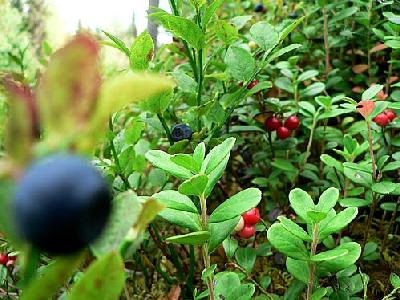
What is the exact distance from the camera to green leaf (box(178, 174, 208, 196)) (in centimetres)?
69

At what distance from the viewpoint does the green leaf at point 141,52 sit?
96cm

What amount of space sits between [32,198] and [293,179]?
1272 mm

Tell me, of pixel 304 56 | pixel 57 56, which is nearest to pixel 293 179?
pixel 304 56

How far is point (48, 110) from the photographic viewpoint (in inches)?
8.9

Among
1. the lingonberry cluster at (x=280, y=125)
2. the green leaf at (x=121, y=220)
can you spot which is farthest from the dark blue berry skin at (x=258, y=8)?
the green leaf at (x=121, y=220)

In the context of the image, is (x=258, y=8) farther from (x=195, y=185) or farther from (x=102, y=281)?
(x=102, y=281)

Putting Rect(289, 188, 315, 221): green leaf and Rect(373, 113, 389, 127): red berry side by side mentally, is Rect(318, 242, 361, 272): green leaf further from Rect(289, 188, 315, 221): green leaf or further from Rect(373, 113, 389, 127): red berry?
Rect(373, 113, 389, 127): red berry

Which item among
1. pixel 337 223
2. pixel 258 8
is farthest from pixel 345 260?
pixel 258 8

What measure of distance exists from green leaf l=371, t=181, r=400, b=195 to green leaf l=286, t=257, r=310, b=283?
24 cm

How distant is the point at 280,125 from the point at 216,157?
0.68 metres

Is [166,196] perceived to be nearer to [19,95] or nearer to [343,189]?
[19,95]

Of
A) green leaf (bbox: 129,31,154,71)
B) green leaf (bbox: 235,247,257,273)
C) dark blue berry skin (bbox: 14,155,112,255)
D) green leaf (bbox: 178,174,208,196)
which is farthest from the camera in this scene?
green leaf (bbox: 235,247,257,273)

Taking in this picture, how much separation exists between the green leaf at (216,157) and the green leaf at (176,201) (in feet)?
0.17

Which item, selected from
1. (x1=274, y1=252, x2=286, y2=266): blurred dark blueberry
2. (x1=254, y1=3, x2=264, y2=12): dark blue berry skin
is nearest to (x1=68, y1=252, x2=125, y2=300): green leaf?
(x1=274, y1=252, x2=286, y2=266): blurred dark blueberry
